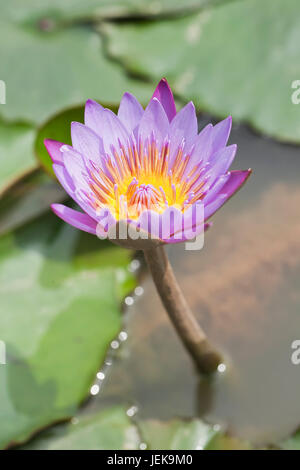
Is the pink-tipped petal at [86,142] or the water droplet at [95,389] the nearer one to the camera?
the pink-tipped petal at [86,142]

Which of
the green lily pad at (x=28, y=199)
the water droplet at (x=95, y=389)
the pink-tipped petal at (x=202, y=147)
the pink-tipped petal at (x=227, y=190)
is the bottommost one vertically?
the water droplet at (x=95, y=389)

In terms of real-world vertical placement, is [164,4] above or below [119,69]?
above

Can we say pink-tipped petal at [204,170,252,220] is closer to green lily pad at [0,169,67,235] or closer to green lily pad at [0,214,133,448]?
green lily pad at [0,214,133,448]

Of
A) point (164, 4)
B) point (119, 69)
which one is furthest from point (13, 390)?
point (164, 4)

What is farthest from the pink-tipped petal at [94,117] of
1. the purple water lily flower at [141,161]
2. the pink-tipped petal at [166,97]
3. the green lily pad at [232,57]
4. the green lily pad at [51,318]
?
the green lily pad at [232,57]

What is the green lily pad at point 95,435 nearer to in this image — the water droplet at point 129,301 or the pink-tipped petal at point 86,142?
the water droplet at point 129,301

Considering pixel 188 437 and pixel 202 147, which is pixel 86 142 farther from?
pixel 188 437

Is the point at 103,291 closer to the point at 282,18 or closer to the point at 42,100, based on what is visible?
the point at 42,100
